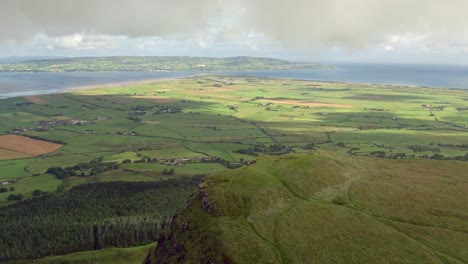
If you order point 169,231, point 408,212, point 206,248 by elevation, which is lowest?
point 169,231

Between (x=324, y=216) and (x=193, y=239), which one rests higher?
(x=324, y=216)

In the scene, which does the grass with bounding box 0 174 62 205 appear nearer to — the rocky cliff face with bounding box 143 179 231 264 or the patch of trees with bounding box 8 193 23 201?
the patch of trees with bounding box 8 193 23 201

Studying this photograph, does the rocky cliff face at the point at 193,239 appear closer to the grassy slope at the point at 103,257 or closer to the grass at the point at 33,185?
the grassy slope at the point at 103,257

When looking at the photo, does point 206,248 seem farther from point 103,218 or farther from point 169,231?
→ point 103,218

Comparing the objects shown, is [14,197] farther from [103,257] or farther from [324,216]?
[324,216]

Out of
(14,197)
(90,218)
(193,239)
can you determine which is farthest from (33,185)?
(193,239)

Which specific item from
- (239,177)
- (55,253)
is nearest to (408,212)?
(239,177)
